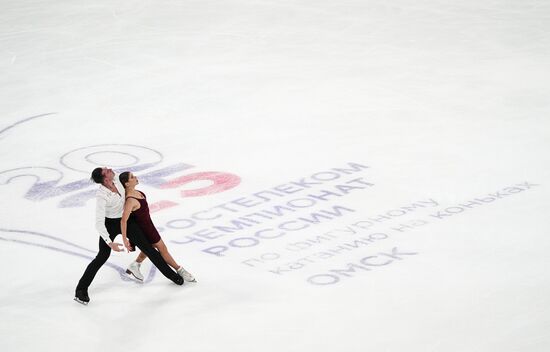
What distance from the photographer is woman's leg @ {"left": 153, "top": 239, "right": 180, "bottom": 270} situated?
32.4 ft

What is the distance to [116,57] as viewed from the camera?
1906 centimetres

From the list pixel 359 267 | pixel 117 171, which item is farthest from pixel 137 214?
pixel 117 171

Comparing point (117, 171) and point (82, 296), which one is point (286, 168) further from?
point (82, 296)

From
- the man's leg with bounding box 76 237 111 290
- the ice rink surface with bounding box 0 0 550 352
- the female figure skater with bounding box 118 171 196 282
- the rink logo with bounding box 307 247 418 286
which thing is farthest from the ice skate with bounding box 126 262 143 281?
the rink logo with bounding box 307 247 418 286

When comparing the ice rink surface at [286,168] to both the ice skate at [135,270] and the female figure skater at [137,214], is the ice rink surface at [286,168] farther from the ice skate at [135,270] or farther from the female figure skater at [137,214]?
the female figure skater at [137,214]

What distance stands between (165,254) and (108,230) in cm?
66

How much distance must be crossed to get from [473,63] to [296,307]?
10308 mm

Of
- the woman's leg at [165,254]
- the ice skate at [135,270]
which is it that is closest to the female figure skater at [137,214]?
the woman's leg at [165,254]

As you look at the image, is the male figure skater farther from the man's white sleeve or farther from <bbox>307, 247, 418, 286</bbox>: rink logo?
<bbox>307, 247, 418, 286</bbox>: rink logo

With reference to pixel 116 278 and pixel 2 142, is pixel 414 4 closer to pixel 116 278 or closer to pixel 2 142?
pixel 2 142

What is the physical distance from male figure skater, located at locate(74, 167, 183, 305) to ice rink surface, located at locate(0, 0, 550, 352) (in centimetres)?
30

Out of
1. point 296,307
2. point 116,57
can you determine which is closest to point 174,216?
point 296,307

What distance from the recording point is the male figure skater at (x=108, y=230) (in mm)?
9398

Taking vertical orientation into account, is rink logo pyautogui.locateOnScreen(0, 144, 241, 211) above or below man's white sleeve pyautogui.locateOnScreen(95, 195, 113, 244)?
below
